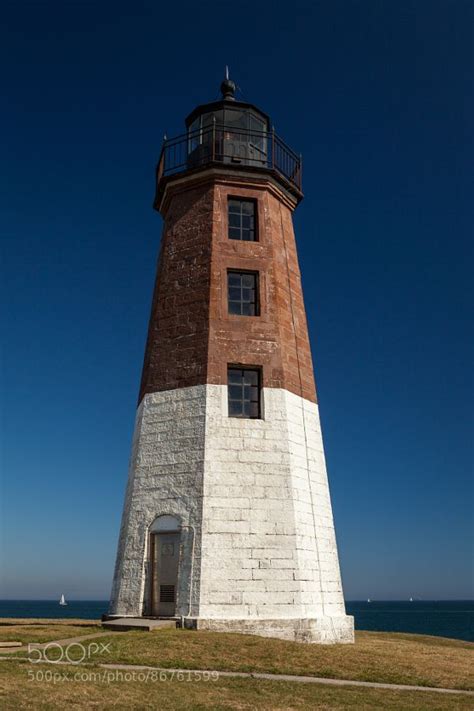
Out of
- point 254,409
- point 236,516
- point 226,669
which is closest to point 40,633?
point 236,516

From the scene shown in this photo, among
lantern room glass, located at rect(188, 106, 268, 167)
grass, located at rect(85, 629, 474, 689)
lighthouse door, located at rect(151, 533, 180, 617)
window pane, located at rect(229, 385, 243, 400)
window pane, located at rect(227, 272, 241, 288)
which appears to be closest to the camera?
grass, located at rect(85, 629, 474, 689)

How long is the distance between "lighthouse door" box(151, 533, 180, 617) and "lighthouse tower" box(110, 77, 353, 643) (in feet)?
0.11

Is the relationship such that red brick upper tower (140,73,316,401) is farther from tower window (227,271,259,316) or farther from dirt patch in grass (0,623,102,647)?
dirt patch in grass (0,623,102,647)

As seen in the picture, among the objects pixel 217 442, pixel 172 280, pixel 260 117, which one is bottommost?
pixel 217 442

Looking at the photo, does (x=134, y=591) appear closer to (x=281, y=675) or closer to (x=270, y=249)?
(x=281, y=675)

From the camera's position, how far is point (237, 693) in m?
9.84

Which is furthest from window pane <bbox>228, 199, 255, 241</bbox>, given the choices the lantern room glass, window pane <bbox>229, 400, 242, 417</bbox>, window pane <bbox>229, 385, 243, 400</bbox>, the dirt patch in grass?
the dirt patch in grass

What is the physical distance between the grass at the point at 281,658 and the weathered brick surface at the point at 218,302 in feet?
21.0

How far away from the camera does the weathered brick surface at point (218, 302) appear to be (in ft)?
60.5

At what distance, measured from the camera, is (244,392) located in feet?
60.3

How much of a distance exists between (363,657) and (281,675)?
2.88 meters

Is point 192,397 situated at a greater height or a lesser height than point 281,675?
greater

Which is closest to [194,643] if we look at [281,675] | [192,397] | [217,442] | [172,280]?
[281,675]

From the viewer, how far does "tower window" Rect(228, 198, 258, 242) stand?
66.2 ft
